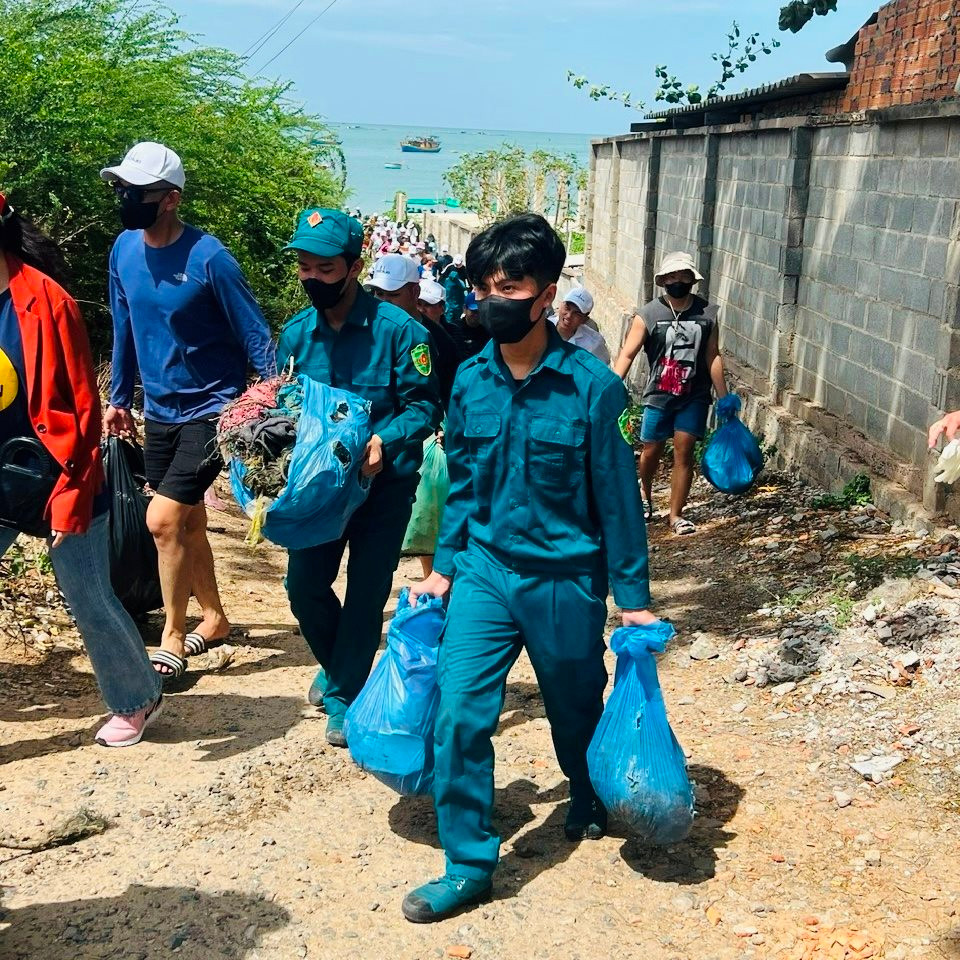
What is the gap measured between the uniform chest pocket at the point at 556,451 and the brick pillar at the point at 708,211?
923 cm

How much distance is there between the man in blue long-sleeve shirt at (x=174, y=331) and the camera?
484 centimetres

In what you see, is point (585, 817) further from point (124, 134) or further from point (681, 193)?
point (681, 193)

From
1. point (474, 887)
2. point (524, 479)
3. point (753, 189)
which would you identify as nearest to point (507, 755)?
point (474, 887)

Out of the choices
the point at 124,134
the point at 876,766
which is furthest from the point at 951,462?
the point at 124,134

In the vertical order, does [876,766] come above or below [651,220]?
below

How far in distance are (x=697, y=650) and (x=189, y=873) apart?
2.83m

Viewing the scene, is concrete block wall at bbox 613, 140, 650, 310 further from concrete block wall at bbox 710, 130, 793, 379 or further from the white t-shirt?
the white t-shirt

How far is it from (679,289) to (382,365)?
3929mm

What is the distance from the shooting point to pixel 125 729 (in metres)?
4.56

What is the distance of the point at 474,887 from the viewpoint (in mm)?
3508

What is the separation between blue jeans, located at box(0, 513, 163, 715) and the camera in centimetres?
419

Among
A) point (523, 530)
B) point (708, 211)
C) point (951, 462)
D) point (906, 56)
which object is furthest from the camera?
point (708, 211)

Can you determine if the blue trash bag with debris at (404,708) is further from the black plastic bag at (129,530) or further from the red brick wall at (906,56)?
the red brick wall at (906,56)

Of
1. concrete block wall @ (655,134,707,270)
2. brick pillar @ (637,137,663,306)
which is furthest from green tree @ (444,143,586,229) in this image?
concrete block wall @ (655,134,707,270)
